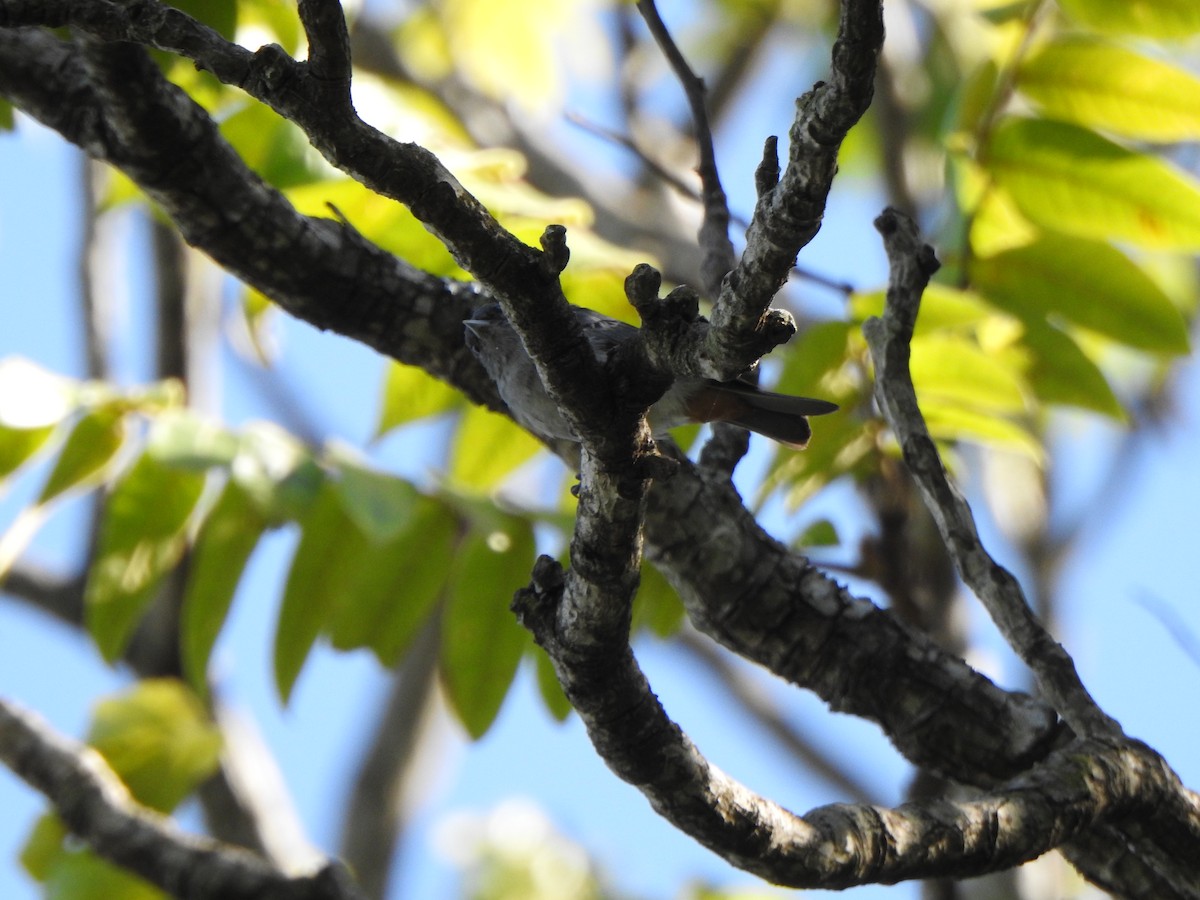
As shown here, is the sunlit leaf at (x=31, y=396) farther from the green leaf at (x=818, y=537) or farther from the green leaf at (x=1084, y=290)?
the green leaf at (x=1084, y=290)

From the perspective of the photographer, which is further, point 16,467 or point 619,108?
point 619,108

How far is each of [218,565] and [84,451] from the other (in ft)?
1.48

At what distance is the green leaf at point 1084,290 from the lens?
2.82 m

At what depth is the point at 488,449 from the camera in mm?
3125

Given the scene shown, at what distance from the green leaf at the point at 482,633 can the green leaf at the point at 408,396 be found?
14.4 inches

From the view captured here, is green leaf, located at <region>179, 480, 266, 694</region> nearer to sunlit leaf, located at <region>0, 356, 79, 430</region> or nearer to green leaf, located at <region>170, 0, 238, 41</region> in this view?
sunlit leaf, located at <region>0, 356, 79, 430</region>

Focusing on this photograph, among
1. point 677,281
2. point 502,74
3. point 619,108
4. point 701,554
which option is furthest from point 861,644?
point 619,108

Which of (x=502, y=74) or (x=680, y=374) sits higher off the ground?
(x=502, y=74)

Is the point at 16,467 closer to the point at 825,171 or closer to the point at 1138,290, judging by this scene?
the point at 825,171

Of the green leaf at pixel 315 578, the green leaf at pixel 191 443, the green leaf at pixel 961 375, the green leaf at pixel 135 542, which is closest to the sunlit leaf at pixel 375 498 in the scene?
the green leaf at pixel 315 578

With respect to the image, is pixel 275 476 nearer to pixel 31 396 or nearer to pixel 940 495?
pixel 31 396

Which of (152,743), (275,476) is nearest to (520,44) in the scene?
(275,476)

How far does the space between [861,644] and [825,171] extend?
122cm

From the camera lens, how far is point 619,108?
18.8ft
